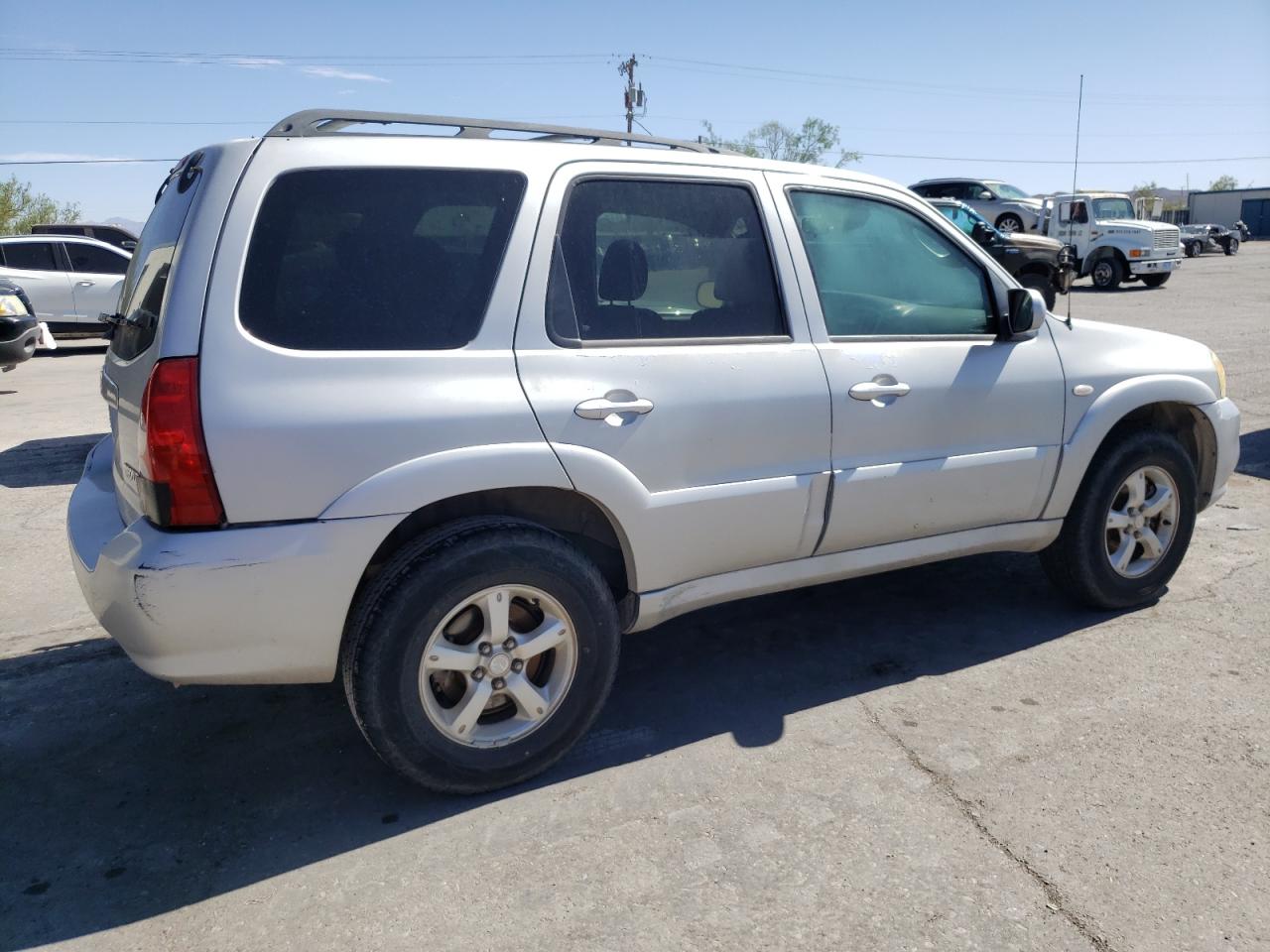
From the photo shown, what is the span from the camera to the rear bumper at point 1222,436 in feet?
14.7

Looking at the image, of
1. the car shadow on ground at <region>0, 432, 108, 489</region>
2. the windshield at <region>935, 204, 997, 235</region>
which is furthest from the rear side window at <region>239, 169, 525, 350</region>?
the windshield at <region>935, 204, 997, 235</region>

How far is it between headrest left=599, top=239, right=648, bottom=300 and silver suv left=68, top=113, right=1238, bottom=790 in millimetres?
14

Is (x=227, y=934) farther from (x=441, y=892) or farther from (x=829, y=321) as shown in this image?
(x=829, y=321)

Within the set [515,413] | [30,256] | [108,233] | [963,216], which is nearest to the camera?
[515,413]

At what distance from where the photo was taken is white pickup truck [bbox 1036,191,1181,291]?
895 inches

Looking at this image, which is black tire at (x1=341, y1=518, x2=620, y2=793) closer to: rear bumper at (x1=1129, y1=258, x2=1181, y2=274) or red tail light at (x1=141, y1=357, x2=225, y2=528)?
red tail light at (x1=141, y1=357, x2=225, y2=528)

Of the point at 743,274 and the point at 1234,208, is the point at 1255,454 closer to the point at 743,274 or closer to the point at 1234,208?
the point at 743,274

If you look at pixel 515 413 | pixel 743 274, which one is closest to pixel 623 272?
pixel 743 274

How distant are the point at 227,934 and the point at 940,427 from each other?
2.81 m

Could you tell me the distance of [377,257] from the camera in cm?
291

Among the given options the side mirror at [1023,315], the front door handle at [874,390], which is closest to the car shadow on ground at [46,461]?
the front door handle at [874,390]

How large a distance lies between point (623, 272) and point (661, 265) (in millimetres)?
152

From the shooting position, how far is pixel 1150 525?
14.7 feet

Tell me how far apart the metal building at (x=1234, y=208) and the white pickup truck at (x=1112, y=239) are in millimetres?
38242
